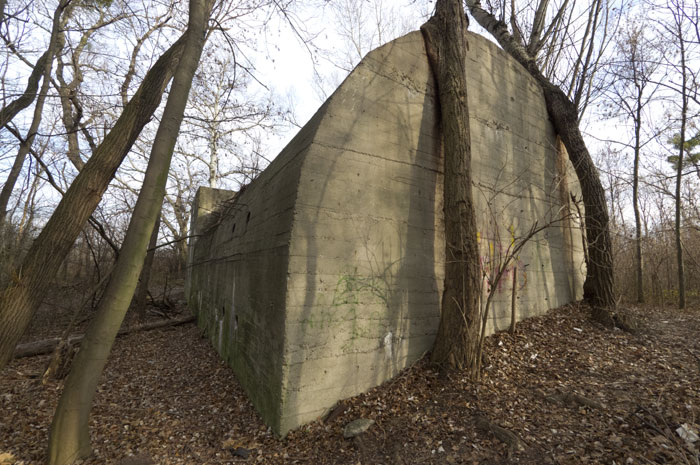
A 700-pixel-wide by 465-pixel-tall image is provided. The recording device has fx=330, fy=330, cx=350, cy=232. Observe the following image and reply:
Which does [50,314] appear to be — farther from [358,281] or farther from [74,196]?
[358,281]

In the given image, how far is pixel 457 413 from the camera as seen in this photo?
356cm

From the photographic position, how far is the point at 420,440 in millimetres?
3270

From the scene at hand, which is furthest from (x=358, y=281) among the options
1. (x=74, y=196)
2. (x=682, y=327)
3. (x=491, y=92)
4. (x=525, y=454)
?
(x=682, y=327)

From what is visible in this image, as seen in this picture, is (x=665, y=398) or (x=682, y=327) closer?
(x=665, y=398)

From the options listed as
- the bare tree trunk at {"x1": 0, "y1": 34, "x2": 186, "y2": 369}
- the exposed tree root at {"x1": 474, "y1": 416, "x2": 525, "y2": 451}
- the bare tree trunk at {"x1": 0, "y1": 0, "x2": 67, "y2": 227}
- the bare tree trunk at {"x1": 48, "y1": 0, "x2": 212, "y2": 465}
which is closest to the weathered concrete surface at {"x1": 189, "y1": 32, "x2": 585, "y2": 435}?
the exposed tree root at {"x1": 474, "y1": 416, "x2": 525, "y2": 451}

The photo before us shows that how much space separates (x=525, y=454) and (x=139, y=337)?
890 centimetres

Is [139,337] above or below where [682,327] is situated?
below

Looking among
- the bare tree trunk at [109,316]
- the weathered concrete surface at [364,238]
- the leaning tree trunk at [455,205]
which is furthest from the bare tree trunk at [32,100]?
the leaning tree trunk at [455,205]

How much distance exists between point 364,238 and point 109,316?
2781 mm

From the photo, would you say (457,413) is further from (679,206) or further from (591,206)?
(679,206)

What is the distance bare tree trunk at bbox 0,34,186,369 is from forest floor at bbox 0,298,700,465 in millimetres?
1198

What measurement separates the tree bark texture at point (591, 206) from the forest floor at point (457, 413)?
2.87ft

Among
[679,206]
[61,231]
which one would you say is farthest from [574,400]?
[679,206]

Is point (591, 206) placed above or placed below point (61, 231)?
above
